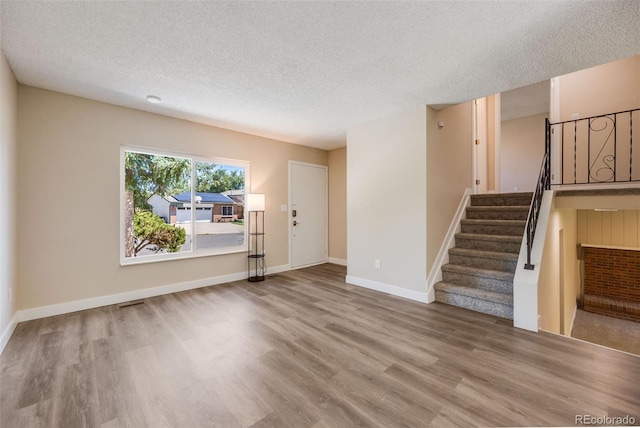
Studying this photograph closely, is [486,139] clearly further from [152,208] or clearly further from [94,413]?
[94,413]

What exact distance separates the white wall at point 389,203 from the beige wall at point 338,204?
1.31 metres

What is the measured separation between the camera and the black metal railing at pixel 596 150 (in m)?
3.97

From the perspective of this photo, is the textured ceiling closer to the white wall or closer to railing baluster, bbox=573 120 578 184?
the white wall

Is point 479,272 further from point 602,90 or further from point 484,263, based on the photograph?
point 602,90

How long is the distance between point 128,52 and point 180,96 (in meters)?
0.91

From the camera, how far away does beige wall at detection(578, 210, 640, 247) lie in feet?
15.5

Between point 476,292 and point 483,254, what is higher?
point 483,254

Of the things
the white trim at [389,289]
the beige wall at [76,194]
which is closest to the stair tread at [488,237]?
the white trim at [389,289]

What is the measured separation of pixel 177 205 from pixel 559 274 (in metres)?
5.86

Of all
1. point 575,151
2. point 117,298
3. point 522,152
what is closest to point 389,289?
point 575,151

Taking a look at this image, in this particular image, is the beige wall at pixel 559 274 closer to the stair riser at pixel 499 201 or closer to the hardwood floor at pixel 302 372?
the stair riser at pixel 499 201

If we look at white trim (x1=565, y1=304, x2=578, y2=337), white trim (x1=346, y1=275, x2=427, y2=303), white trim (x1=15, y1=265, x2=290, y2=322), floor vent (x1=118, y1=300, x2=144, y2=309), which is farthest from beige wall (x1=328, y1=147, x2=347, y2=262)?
white trim (x1=565, y1=304, x2=578, y2=337)

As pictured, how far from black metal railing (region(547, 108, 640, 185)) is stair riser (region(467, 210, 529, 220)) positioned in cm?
121

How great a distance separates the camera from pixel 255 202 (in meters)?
4.65
